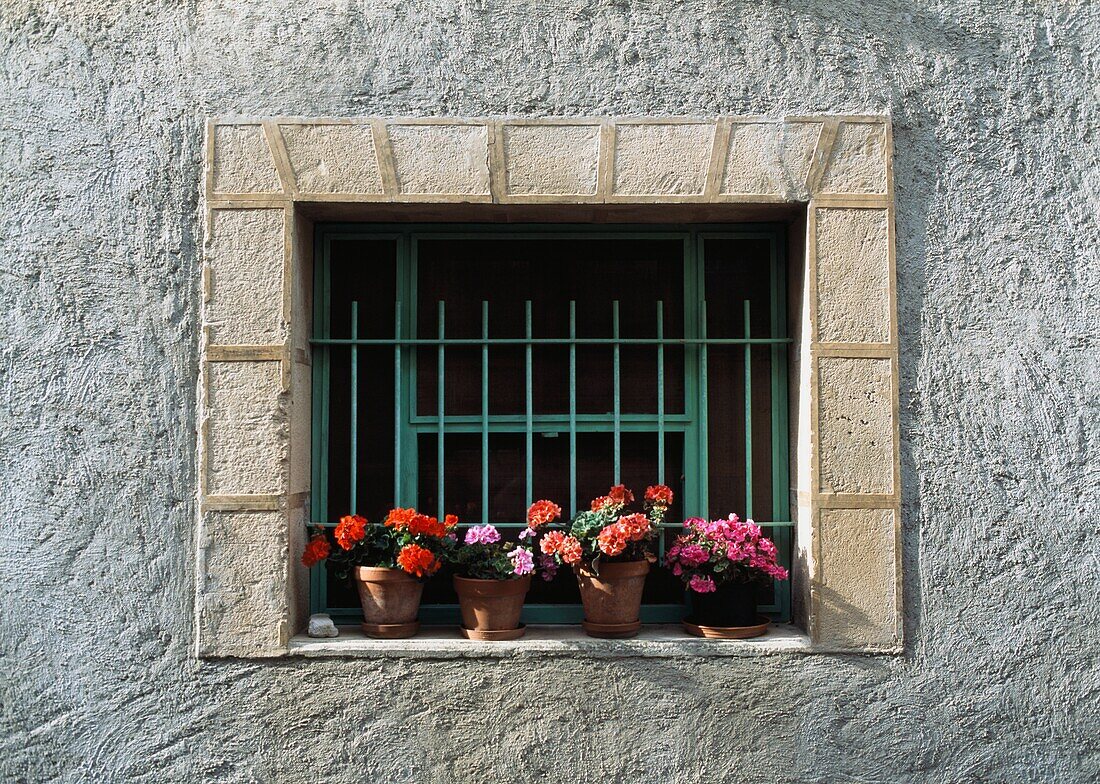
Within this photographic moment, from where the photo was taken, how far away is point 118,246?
3389 millimetres

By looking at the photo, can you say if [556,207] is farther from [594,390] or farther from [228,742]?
[228,742]

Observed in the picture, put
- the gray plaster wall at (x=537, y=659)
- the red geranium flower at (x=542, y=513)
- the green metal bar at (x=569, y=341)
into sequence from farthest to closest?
the green metal bar at (x=569, y=341)
the red geranium flower at (x=542, y=513)
the gray plaster wall at (x=537, y=659)

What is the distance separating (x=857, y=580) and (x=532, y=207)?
1.71m

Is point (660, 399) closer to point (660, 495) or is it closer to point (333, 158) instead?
point (660, 495)

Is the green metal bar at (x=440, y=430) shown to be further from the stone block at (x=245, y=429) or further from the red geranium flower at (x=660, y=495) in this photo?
the red geranium flower at (x=660, y=495)

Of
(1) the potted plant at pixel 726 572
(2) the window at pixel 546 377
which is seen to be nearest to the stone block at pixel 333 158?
(2) the window at pixel 546 377

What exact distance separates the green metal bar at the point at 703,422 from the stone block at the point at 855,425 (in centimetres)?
44

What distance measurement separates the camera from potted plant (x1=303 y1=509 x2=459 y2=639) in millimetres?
3355

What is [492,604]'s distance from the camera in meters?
3.33

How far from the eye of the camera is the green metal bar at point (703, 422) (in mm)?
3596

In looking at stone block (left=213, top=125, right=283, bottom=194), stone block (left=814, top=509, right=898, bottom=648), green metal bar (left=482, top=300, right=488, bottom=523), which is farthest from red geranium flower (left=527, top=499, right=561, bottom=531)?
stone block (left=213, top=125, right=283, bottom=194)

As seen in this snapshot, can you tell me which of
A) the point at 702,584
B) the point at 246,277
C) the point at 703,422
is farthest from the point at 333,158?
the point at 702,584

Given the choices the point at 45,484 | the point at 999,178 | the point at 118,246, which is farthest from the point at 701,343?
the point at 45,484

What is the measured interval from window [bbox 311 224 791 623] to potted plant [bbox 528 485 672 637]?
0.73ft
